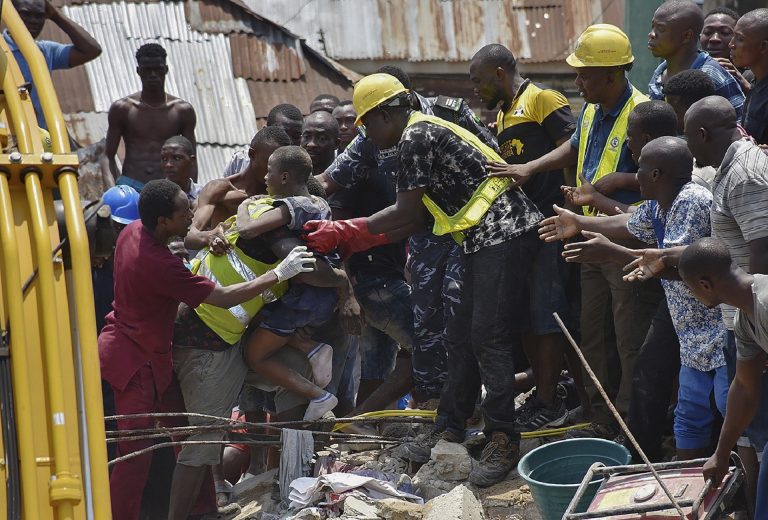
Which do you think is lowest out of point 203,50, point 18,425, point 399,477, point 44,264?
point 399,477

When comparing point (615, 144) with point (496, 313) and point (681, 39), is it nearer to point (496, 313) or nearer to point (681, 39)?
point (681, 39)

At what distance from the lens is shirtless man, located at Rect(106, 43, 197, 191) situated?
9.84 meters

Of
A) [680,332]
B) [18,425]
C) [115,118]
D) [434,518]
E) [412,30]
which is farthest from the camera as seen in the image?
[412,30]

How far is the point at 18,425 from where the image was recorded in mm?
3756

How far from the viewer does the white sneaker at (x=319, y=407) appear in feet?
24.9

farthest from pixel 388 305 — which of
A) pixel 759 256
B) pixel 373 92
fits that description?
pixel 759 256

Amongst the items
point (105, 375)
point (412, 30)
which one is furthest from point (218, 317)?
point (412, 30)

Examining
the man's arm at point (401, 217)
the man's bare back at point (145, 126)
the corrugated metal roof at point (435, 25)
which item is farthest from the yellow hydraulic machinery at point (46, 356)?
the corrugated metal roof at point (435, 25)

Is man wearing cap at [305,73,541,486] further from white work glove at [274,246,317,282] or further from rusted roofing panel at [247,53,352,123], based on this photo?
rusted roofing panel at [247,53,352,123]

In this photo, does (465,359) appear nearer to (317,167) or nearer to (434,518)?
(434,518)

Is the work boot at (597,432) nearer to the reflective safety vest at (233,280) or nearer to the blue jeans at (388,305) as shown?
the blue jeans at (388,305)

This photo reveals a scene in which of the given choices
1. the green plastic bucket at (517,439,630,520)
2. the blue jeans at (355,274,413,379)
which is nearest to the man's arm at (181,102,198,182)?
the blue jeans at (355,274,413,379)

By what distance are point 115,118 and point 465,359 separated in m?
4.21

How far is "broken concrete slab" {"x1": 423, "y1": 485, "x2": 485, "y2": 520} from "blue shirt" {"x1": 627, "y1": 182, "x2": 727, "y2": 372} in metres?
1.43
